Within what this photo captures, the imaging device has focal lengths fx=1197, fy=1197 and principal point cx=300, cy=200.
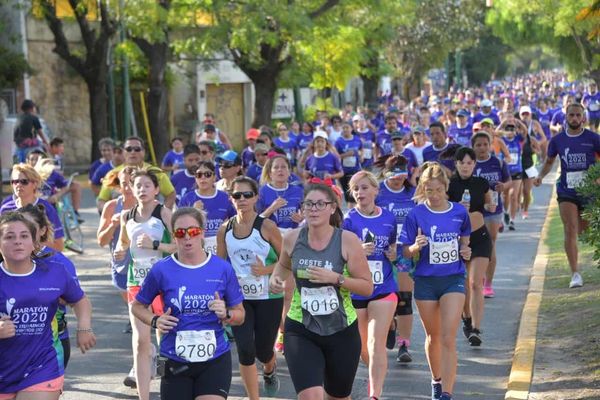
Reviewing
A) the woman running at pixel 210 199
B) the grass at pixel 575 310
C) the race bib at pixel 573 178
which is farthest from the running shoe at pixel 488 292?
the woman running at pixel 210 199

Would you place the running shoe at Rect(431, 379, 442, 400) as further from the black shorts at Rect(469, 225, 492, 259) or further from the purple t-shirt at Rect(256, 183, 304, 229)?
the purple t-shirt at Rect(256, 183, 304, 229)

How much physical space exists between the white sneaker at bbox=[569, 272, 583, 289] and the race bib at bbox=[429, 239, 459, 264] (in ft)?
16.0

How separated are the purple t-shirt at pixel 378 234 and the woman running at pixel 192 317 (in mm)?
2249

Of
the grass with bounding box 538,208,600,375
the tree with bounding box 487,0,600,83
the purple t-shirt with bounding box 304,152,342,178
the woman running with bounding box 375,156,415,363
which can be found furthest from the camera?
the tree with bounding box 487,0,600,83

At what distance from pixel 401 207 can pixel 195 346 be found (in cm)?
464

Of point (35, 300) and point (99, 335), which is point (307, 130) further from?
point (35, 300)

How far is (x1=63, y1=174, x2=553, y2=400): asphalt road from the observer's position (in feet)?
30.5

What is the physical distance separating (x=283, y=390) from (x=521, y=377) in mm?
1857

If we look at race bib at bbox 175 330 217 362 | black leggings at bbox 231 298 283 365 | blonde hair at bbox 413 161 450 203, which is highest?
blonde hair at bbox 413 161 450 203

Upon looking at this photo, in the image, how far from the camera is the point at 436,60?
5988 cm

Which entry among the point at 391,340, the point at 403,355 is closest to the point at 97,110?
the point at 403,355

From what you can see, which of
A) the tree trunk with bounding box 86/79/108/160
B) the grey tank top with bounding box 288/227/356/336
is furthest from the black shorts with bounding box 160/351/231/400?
the tree trunk with bounding box 86/79/108/160

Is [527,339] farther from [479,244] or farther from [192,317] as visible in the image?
[192,317]

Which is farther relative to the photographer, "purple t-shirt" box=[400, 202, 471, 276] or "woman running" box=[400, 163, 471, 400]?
"purple t-shirt" box=[400, 202, 471, 276]
